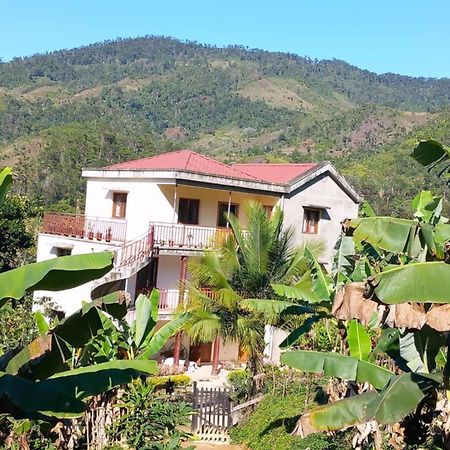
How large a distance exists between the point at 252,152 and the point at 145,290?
3400 inches

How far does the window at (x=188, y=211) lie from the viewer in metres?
25.0

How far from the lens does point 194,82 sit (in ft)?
581

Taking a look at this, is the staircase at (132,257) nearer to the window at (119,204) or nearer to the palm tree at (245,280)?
the palm tree at (245,280)

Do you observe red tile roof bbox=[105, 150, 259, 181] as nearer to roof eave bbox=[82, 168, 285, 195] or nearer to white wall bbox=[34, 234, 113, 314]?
roof eave bbox=[82, 168, 285, 195]

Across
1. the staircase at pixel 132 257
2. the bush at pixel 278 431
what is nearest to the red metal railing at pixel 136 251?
the staircase at pixel 132 257

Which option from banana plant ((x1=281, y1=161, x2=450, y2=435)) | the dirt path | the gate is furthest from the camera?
the gate

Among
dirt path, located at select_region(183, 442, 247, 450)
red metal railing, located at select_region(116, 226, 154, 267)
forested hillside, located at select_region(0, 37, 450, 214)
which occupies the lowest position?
dirt path, located at select_region(183, 442, 247, 450)

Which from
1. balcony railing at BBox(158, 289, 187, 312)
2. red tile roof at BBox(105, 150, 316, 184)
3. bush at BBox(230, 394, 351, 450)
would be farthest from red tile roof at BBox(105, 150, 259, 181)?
bush at BBox(230, 394, 351, 450)

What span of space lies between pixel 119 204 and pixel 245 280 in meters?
9.32

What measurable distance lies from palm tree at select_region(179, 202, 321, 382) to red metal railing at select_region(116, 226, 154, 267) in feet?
8.77

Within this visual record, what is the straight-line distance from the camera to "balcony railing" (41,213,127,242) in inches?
973

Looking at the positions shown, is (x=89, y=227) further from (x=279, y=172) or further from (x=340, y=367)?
(x=340, y=367)

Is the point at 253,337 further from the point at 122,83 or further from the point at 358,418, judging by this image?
the point at 122,83

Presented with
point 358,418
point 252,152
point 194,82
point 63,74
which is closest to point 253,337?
point 358,418
